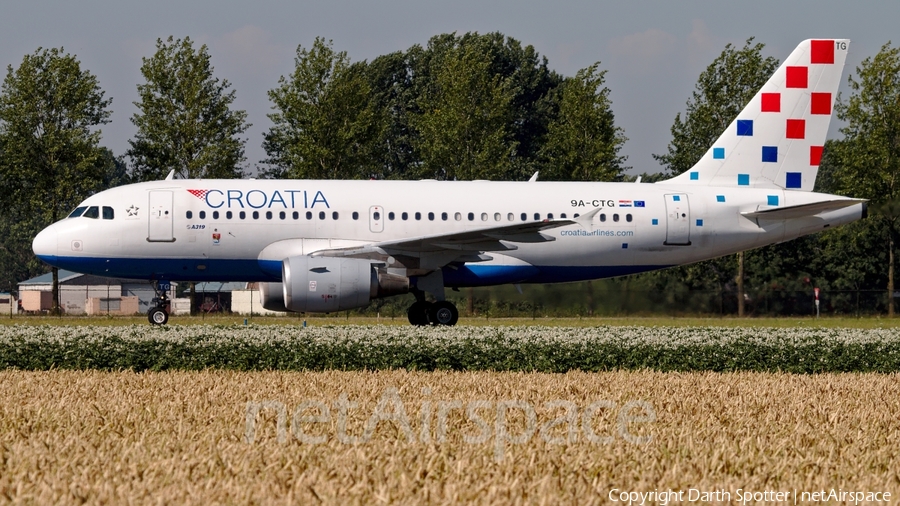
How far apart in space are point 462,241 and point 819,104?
11560mm

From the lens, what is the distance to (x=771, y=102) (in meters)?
30.2

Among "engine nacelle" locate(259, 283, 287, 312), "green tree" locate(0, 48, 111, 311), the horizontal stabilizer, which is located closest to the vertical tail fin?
the horizontal stabilizer

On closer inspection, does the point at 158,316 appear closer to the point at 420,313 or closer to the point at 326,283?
the point at 326,283

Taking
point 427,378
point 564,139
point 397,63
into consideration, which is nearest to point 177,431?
point 427,378

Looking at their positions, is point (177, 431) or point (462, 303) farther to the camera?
point (462, 303)

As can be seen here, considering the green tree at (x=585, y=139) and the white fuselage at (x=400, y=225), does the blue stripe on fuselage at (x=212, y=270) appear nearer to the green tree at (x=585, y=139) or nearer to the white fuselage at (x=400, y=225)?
the white fuselage at (x=400, y=225)

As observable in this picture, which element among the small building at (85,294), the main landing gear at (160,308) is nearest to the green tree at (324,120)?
the main landing gear at (160,308)

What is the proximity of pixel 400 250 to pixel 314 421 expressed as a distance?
14589 mm

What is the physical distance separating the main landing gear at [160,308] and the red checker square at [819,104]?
57.1ft

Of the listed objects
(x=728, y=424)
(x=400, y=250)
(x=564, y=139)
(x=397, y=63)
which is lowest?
(x=728, y=424)

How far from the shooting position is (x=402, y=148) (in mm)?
86938

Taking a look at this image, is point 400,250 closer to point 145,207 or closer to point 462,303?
point 145,207

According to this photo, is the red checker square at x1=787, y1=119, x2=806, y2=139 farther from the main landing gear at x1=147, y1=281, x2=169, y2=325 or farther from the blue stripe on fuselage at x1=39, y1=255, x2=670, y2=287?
the main landing gear at x1=147, y1=281, x2=169, y2=325

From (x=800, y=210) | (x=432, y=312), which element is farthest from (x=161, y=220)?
(x=800, y=210)
